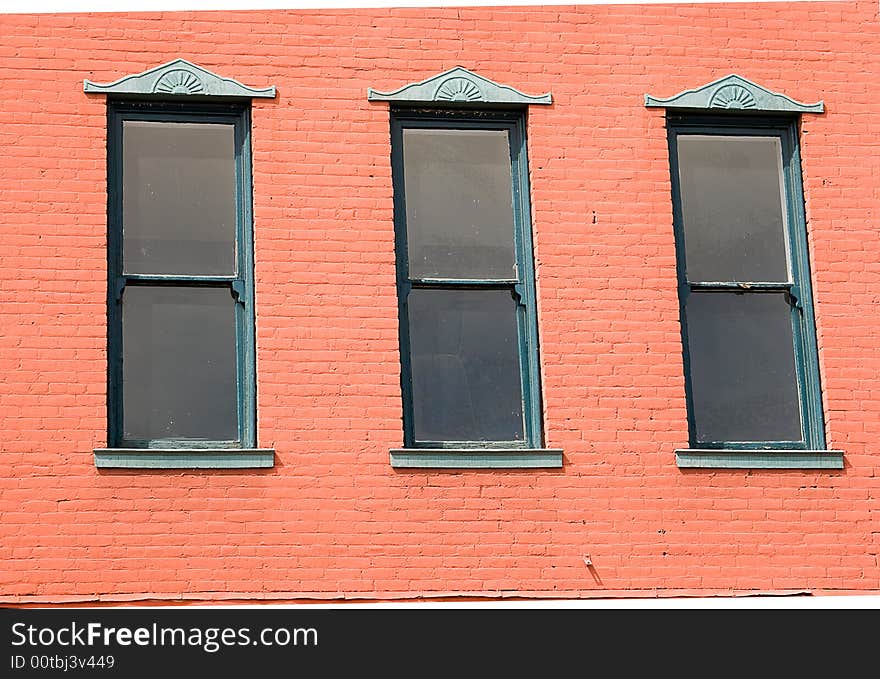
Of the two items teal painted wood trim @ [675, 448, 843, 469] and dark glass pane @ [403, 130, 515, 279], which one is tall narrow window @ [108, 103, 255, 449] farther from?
teal painted wood trim @ [675, 448, 843, 469]

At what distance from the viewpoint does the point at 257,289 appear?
11.2 m

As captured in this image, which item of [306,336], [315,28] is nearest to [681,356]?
[306,336]

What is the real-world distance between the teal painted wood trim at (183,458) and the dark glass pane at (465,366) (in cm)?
107

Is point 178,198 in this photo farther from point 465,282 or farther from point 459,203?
point 465,282

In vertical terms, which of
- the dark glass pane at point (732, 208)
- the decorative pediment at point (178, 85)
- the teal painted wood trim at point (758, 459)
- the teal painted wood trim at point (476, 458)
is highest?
the decorative pediment at point (178, 85)

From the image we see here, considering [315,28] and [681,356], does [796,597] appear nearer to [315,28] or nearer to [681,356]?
[681,356]

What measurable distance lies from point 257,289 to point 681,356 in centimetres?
274

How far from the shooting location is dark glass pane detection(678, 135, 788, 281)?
11836mm

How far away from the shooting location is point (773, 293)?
38.7 ft

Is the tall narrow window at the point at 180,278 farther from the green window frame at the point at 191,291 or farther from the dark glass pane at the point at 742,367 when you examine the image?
the dark glass pane at the point at 742,367

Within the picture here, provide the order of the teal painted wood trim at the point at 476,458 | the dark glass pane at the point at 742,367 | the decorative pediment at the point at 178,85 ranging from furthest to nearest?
the dark glass pane at the point at 742,367, the decorative pediment at the point at 178,85, the teal painted wood trim at the point at 476,458

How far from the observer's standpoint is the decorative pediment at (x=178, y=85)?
11.4 meters

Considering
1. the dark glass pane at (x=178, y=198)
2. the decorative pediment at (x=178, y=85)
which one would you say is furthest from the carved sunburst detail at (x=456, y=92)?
the dark glass pane at (x=178, y=198)

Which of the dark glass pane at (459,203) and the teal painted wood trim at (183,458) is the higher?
the dark glass pane at (459,203)
